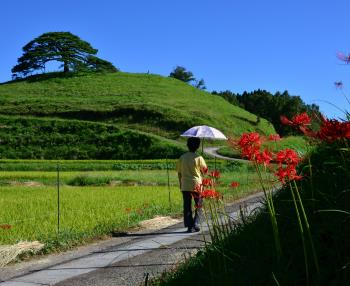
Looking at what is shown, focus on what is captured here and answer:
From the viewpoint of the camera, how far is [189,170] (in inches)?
404

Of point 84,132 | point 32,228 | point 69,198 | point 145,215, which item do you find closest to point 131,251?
point 32,228

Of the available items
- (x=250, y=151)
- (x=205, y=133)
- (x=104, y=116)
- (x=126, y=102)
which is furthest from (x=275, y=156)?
(x=126, y=102)

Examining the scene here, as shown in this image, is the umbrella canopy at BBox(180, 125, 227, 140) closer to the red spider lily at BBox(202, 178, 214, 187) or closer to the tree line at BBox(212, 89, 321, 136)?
the red spider lily at BBox(202, 178, 214, 187)

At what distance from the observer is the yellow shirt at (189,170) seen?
33.4 ft

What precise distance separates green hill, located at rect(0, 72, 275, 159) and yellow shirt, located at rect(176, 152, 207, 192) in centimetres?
3537

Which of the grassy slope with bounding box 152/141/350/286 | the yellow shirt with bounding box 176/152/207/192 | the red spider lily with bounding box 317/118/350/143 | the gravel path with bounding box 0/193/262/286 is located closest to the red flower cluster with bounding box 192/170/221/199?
the grassy slope with bounding box 152/141/350/286

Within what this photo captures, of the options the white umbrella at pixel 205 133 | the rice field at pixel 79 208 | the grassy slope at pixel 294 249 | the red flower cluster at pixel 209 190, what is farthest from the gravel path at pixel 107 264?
the white umbrella at pixel 205 133

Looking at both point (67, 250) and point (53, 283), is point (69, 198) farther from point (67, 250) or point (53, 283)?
point (53, 283)

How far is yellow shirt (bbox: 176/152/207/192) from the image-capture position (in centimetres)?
1019

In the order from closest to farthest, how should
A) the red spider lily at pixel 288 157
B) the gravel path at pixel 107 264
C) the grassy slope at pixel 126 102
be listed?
the red spider lily at pixel 288 157
the gravel path at pixel 107 264
the grassy slope at pixel 126 102

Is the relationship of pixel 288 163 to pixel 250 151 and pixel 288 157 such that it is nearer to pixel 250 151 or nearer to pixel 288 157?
pixel 288 157

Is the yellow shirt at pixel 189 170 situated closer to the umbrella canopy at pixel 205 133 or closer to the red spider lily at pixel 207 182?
the umbrella canopy at pixel 205 133

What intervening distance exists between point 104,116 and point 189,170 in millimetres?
57971

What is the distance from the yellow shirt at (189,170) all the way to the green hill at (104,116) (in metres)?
35.4
